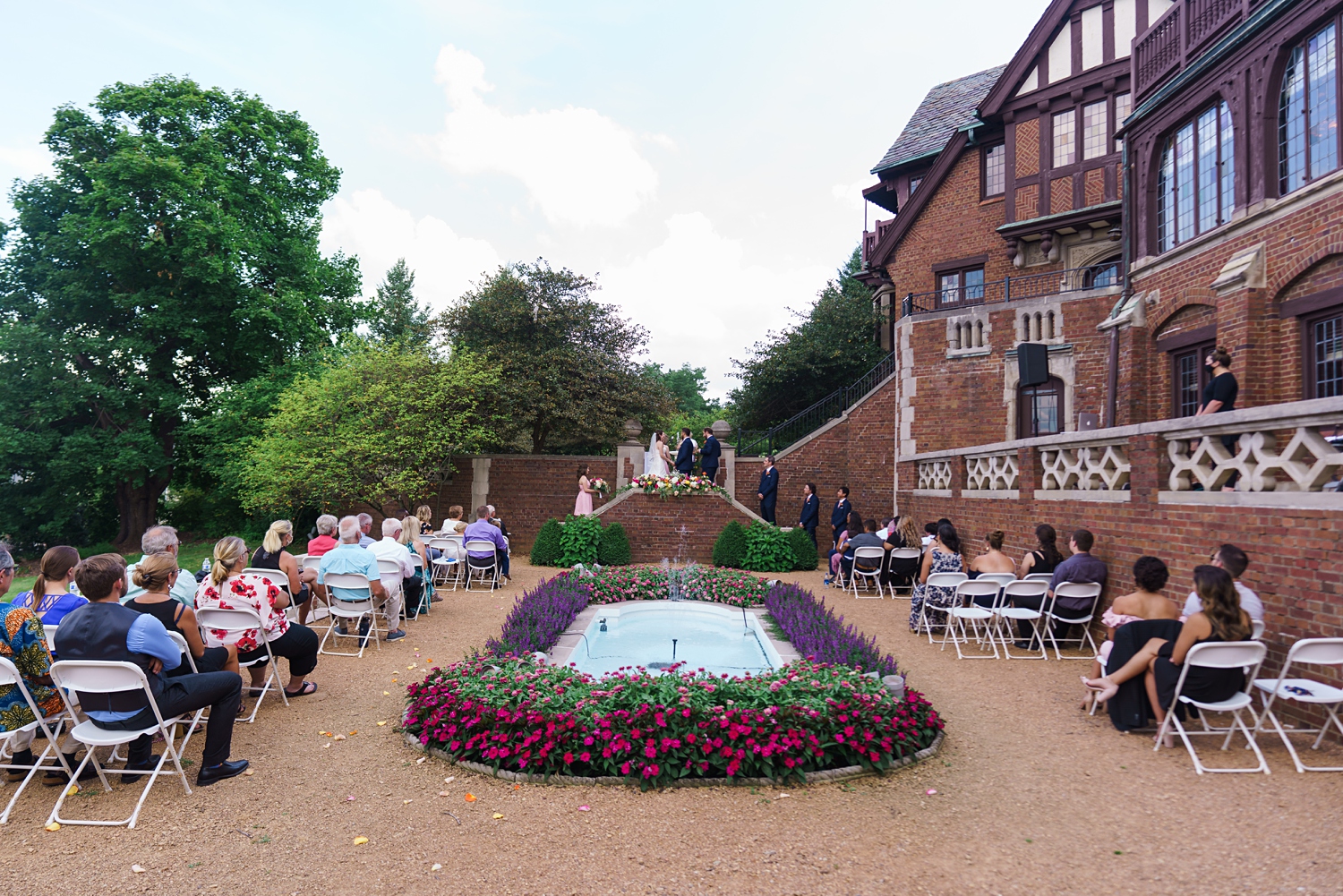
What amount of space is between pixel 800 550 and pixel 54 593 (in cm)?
1309

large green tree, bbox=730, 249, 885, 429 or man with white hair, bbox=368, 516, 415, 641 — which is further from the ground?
large green tree, bbox=730, 249, 885, 429

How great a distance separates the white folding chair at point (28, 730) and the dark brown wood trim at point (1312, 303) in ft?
43.1

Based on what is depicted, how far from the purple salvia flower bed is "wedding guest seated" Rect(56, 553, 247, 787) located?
4.61 meters

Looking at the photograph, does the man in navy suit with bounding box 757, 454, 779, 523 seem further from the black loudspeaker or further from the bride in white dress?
the black loudspeaker

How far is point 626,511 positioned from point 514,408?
6251 millimetres

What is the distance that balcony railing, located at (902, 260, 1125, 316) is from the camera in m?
16.7

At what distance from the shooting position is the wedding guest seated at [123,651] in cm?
412

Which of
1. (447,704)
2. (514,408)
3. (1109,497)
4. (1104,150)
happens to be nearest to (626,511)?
(514,408)

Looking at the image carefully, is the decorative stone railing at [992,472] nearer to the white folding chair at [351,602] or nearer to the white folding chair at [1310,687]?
the white folding chair at [1310,687]

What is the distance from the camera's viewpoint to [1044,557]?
28.4 feet

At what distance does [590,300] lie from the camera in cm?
2291

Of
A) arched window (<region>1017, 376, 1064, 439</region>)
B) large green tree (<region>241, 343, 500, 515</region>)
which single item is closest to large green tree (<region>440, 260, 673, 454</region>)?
large green tree (<region>241, 343, 500, 515</region>)

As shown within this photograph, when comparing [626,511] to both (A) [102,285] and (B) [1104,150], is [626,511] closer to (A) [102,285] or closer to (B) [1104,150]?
Result: (B) [1104,150]

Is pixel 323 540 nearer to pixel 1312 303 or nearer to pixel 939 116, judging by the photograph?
pixel 1312 303
